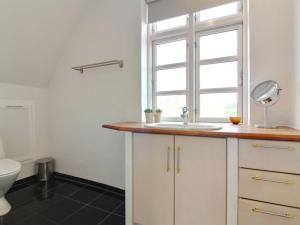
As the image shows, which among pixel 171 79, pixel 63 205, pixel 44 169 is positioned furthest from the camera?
pixel 44 169

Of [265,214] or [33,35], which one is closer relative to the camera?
[265,214]

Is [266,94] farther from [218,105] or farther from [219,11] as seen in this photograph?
[219,11]

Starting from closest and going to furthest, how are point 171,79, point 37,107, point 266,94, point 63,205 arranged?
point 266,94
point 63,205
point 171,79
point 37,107

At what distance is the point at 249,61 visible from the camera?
152 cm

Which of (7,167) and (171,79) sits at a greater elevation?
(171,79)

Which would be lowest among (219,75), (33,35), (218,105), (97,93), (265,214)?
(265,214)

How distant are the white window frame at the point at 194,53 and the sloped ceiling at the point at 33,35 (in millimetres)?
1109

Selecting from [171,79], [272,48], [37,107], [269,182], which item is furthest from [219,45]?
[37,107]

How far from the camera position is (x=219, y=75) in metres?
1.77

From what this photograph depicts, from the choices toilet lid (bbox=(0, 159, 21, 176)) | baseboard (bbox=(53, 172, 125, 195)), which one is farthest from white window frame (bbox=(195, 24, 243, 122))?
toilet lid (bbox=(0, 159, 21, 176))

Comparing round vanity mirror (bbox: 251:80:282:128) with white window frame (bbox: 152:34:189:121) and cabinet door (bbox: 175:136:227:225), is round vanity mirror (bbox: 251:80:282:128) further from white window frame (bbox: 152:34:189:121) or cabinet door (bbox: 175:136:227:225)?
white window frame (bbox: 152:34:189:121)

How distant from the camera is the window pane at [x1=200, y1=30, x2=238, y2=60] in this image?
170 centimetres

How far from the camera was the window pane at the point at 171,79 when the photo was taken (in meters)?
1.94

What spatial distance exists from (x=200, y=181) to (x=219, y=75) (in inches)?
42.3
